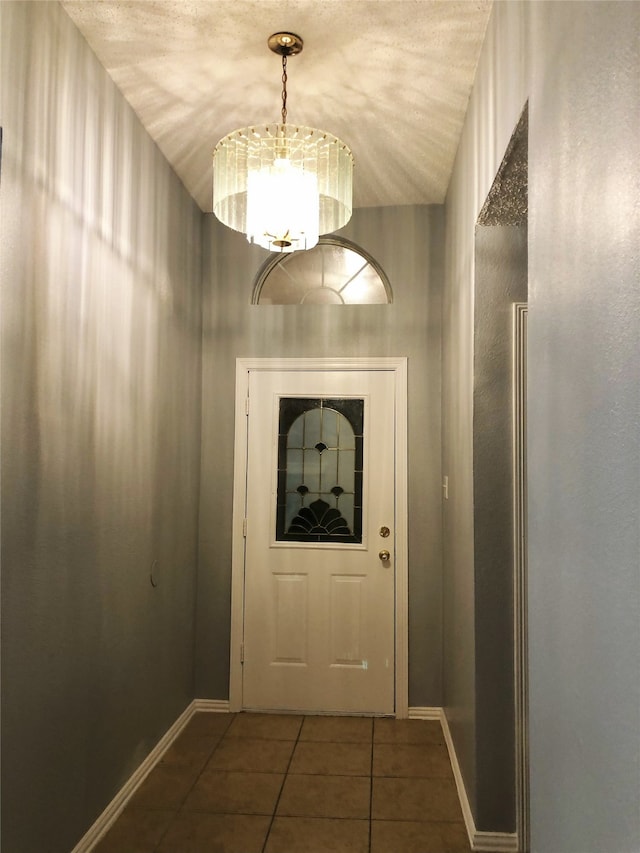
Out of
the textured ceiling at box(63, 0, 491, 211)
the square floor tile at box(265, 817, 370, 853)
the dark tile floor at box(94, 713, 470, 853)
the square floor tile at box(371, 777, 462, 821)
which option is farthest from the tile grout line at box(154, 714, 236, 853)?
the textured ceiling at box(63, 0, 491, 211)

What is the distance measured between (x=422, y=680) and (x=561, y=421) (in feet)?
9.32

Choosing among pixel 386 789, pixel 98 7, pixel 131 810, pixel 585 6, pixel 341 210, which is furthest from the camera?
pixel 386 789

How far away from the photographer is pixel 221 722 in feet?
12.0

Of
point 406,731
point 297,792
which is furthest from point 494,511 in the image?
point 406,731

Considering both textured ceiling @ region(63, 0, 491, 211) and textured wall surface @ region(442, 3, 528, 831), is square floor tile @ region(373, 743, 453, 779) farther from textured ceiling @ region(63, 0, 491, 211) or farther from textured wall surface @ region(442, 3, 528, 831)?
textured ceiling @ region(63, 0, 491, 211)

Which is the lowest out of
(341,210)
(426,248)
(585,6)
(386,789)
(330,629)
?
(386,789)

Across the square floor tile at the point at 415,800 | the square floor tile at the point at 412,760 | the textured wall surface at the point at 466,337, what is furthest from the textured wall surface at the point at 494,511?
the square floor tile at the point at 412,760

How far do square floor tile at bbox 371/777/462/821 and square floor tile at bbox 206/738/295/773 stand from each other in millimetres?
494

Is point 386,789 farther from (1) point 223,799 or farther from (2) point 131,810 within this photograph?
(2) point 131,810

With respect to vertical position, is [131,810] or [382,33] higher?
[382,33]

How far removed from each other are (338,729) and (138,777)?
114 centimetres

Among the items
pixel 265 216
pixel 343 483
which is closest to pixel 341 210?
pixel 265 216

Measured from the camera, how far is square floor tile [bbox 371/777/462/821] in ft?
8.91

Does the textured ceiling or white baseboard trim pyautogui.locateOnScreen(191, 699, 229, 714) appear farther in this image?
white baseboard trim pyautogui.locateOnScreen(191, 699, 229, 714)
